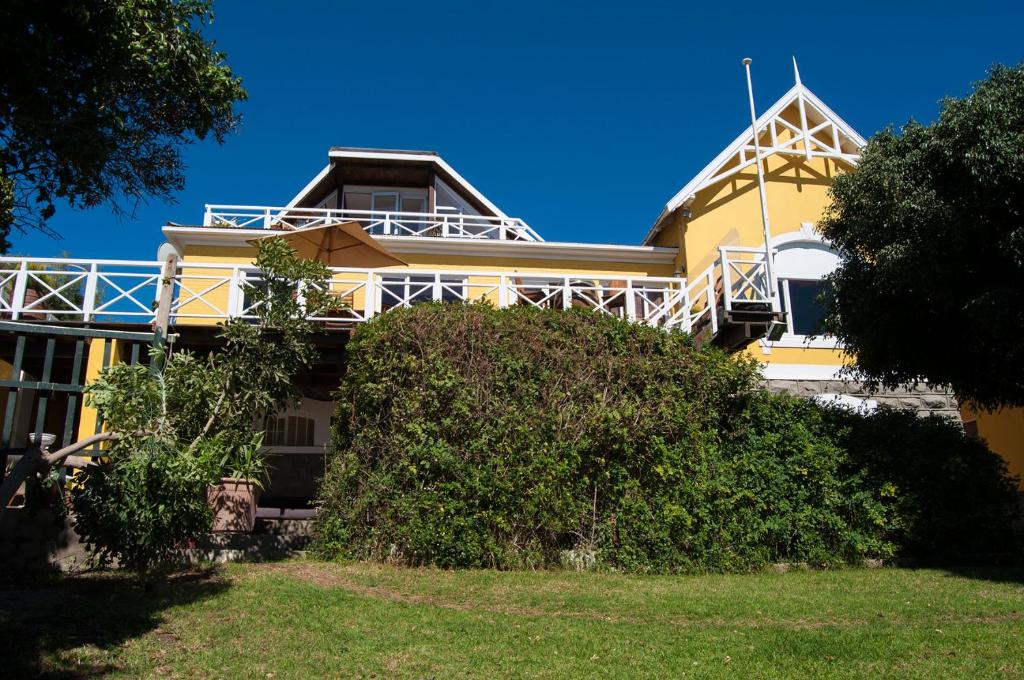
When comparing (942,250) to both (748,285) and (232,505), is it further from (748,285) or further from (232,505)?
(232,505)

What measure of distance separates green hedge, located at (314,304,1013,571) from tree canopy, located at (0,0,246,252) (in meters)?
3.91

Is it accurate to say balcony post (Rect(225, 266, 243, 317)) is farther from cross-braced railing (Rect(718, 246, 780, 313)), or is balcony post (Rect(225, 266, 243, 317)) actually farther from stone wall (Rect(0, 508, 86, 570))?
cross-braced railing (Rect(718, 246, 780, 313))

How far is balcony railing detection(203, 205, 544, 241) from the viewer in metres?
16.7

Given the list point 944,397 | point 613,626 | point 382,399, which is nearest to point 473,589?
point 613,626

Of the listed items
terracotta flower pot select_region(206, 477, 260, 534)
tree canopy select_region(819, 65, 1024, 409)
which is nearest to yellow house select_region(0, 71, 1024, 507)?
tree canopy select_region(819, 65, 1024, 409)

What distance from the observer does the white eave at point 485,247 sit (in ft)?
52.2

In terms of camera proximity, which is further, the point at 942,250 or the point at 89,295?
the point at 89,295

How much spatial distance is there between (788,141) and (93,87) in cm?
1473

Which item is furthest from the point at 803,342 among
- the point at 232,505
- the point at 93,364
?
the point at 93,364

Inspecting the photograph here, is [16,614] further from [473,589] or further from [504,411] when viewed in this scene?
[504,411]

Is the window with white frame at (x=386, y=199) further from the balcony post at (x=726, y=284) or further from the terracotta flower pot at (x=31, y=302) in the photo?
the balcony post at (x=726, y=284)

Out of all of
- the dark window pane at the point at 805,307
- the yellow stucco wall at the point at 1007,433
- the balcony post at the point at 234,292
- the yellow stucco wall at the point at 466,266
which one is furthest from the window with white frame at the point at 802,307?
the balcony post at the point at 234,292

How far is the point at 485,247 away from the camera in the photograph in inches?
655

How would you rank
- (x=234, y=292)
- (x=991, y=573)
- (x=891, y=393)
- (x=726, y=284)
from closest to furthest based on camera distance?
1. (x=991, y=573)
2. (x=726, y=284)
3. (x=234, y=292)
4. (x=891, y=393)
